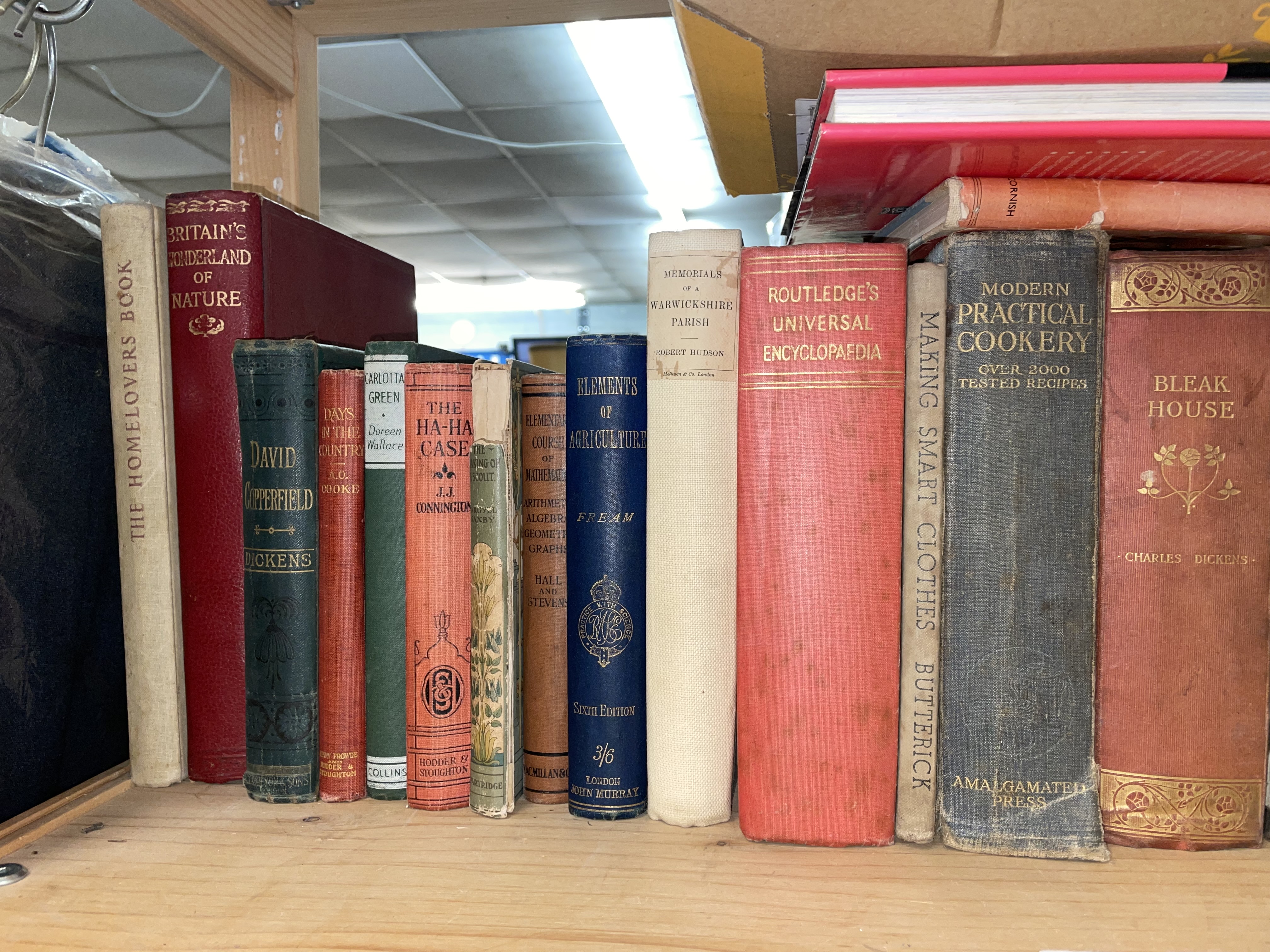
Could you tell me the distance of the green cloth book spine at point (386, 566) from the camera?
0.54 metres

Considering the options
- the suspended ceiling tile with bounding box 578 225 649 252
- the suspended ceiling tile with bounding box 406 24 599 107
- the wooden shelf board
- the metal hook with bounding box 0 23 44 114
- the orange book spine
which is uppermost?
the suspended ceiling tile with bounding box 406 24 599 107

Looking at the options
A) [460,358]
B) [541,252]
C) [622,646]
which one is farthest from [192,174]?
[622,646]

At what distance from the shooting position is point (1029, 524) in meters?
0.47

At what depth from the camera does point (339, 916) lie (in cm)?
42

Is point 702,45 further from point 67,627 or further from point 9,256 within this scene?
point 67,627

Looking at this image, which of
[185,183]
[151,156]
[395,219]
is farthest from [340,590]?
[395,219]

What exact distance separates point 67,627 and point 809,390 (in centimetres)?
51

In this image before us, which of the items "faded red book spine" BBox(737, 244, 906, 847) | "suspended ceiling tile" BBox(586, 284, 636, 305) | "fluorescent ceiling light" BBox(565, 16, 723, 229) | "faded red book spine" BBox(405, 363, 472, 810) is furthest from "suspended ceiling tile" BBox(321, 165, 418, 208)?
"faded red book spine" BBox(737, 244, 906, 847)

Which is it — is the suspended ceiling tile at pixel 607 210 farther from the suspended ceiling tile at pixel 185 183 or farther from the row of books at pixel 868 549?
the row of books at pixel 868 549

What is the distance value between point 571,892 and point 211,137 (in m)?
3.91

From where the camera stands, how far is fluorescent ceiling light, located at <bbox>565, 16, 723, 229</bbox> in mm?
2693

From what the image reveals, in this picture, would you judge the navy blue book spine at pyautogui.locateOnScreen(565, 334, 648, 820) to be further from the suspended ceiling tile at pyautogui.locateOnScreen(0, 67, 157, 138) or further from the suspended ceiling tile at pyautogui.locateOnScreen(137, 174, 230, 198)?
the suspended ceiling tile at pyautogui.locateOnScreen(137, 174, 230, 198)

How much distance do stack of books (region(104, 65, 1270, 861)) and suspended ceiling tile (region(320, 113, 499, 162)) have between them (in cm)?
319

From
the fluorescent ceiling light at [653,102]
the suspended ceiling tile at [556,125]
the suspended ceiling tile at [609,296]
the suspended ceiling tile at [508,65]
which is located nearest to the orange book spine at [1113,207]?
the fluorescent ceiling light at [653,102]
